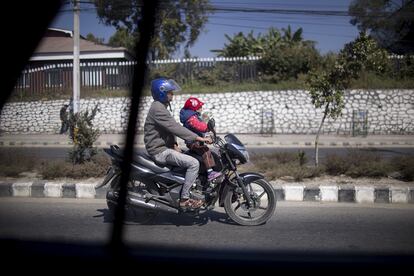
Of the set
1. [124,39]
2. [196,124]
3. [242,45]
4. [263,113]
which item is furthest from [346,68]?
[124,39]

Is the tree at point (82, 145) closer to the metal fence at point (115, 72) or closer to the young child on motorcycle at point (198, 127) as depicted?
the young child on motorcycle at point (198, 127)

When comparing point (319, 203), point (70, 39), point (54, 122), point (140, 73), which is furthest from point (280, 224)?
point (70, 39)

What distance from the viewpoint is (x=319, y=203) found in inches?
264

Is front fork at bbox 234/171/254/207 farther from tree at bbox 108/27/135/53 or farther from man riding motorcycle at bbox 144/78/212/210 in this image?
tree at bbox 108/27/135/53

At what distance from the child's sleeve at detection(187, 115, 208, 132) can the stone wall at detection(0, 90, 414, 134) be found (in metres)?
14.8

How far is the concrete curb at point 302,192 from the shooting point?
266 inches

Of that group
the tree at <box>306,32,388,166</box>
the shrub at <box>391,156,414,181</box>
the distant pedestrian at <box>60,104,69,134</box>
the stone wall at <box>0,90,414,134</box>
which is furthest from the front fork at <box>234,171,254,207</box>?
the stone wall at <box>0,90,414,134</box>

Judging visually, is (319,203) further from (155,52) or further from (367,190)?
(155,52)

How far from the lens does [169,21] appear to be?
2548 cm

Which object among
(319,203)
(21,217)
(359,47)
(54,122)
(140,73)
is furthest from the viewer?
(54,122)

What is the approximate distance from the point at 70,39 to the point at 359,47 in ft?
71.6

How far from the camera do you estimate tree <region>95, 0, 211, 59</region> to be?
2523 cm

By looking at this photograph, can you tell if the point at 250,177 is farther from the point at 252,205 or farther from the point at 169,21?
the point at 169,21

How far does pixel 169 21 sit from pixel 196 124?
2144 centimetres
